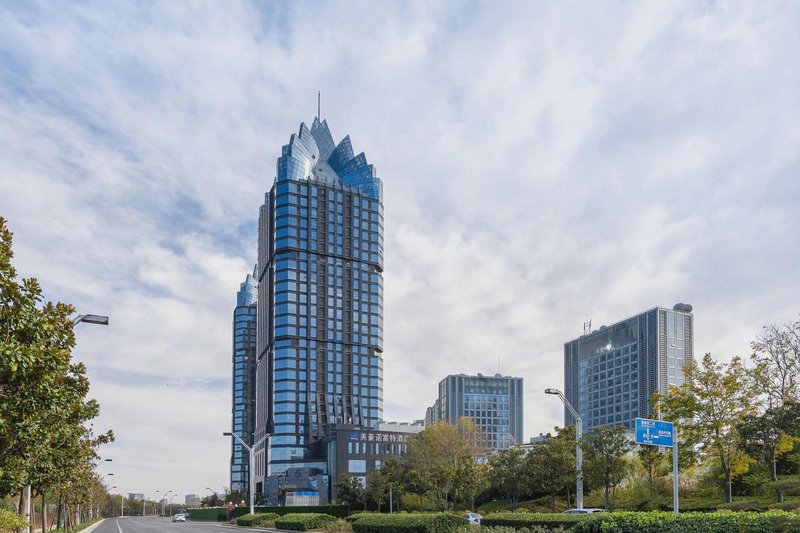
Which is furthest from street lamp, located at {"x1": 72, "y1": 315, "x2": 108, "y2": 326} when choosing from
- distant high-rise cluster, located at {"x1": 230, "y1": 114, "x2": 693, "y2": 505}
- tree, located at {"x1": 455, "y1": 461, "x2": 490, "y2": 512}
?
distant high-rise cluster, located at {"x1": 230, "y1": 114, "x2": 693, "y2": 505}

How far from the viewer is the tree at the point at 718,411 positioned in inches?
1544

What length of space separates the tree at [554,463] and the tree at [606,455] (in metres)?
2.57

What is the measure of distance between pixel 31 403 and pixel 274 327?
6127 inches

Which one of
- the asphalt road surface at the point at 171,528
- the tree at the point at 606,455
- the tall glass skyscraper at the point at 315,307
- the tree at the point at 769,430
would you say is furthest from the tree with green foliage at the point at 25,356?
the tall glass skyscraper at the point at 315,307

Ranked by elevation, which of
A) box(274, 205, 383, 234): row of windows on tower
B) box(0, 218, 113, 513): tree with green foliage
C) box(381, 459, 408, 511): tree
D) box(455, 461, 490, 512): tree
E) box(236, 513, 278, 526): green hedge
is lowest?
box(236, 513, 278, 526): green hedge

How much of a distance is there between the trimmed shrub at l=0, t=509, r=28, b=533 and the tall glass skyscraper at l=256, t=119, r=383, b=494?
132m

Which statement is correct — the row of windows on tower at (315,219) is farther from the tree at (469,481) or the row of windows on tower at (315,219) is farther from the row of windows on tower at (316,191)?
the tree at (469,481)

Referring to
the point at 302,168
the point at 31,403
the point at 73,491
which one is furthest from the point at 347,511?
the point at 302,168

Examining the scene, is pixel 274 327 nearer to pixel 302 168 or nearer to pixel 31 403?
pixel 302 168

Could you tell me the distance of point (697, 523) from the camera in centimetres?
1727

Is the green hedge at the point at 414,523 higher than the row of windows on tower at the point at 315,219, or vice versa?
the row of windows on tower at the point at 315,219

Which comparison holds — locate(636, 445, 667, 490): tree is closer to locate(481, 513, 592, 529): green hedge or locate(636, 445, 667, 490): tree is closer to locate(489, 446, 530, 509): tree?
locate(489, 446, 530, 509): tree

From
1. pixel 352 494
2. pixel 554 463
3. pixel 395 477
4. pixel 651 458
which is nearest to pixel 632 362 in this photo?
pixel 352 494

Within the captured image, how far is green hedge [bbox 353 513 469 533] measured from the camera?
2994 centimetres
